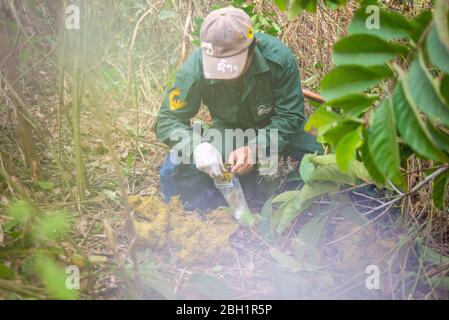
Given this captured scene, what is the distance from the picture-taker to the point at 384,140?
0.88 m

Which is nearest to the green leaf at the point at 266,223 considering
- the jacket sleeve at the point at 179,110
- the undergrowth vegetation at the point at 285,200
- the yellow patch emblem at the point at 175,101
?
the undergrowth vegetation at the point at 285,200

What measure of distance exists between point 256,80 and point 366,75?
1.26 m

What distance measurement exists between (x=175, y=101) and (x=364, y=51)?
1341mm

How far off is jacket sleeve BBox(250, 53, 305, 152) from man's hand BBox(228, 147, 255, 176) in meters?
0.11

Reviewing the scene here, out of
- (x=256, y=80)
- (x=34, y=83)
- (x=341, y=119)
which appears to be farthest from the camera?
(x=34, y=83)

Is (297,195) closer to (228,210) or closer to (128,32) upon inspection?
(228,210)

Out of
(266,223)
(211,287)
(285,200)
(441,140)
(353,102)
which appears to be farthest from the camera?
(266,223)

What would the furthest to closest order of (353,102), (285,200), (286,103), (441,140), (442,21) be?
1. (286,103)
2. (285,200)
3. (441,140)
4. (353,102)
5. (442,21)

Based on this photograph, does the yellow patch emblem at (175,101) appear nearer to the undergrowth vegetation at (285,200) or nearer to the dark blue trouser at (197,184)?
the undergrowth vegetation at (285,200)

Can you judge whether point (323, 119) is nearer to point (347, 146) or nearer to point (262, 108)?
point (347, 146)

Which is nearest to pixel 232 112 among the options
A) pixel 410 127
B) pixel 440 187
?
pixel 440 187

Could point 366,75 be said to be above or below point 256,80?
below

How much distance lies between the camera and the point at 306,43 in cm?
290

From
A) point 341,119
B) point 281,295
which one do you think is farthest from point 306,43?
point 341,119
